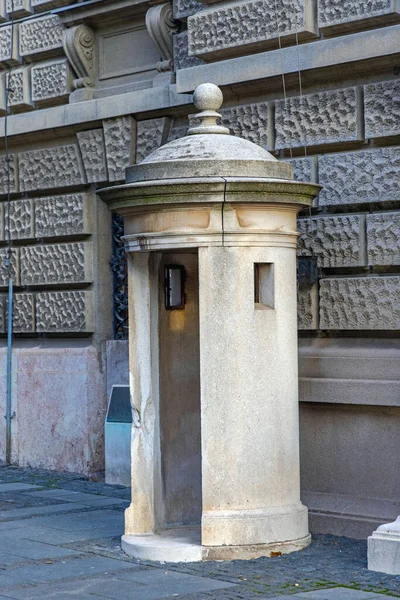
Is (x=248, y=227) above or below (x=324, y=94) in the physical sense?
below

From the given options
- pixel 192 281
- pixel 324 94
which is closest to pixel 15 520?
pixel 192 281

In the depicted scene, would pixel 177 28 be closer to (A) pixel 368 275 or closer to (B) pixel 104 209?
(B) pixel 104 209

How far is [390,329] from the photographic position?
335 inches

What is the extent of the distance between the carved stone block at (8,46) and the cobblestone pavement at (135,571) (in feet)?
16.1

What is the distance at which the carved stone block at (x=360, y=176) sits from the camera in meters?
8.58

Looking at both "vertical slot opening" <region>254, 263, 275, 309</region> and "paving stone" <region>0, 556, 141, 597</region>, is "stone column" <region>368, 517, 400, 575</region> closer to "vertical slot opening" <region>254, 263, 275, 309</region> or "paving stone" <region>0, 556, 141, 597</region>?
"paving stone" <region>0, 556, 141, 597</region>

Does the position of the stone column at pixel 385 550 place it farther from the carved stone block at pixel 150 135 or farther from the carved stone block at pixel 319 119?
the carved stone block at pixel 150 135

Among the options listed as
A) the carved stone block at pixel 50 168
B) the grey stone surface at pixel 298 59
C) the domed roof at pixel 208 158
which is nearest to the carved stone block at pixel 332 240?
the domed roof at pixel 208 158

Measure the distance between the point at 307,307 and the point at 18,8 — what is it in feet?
16.4

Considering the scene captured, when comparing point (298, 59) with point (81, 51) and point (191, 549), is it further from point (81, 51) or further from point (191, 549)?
point (191, 549)

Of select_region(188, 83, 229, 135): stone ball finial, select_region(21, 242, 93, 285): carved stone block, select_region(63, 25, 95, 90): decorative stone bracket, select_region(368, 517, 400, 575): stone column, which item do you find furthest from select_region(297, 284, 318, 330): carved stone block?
select_region(63, 25, 95, 90): decorative stone bracket

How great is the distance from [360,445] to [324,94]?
2.49m

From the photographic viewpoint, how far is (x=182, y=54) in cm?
1041

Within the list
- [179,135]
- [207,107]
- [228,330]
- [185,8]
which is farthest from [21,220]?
[228,330]
